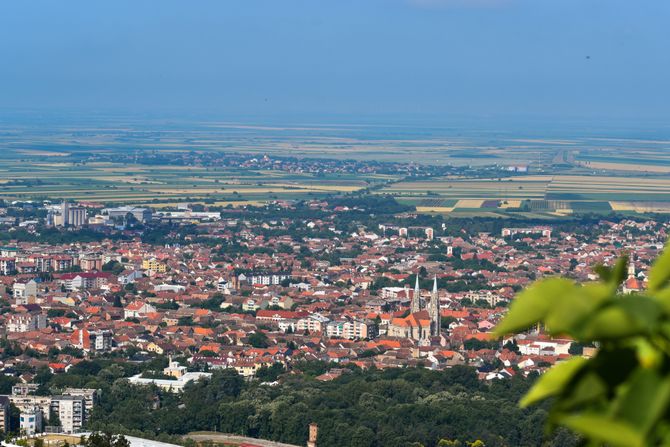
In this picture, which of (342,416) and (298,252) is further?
(298,252)

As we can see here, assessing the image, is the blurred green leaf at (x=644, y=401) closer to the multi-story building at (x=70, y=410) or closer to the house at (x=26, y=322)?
the multi-story building at (x=70, y=410)

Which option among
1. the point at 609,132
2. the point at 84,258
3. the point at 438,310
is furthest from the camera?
the point at 609,132

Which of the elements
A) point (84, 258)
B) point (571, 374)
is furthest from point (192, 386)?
point (571, 374)

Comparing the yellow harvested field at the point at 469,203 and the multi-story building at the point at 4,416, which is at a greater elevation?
the multi-story building at the point at 4,416

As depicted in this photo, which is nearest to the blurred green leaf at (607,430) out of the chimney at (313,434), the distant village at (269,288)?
the distant village at (269,288)

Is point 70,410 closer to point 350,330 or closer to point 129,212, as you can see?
point 350,330

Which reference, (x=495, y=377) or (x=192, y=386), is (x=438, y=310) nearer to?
(x=495, y=377)
